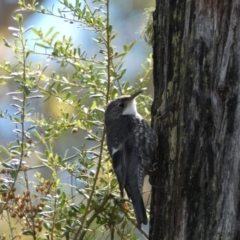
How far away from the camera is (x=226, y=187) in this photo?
270 cm

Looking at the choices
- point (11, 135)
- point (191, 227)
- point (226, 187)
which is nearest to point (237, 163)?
point (226, 187)

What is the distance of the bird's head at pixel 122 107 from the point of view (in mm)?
3843

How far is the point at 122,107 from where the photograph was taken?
13.3 feet

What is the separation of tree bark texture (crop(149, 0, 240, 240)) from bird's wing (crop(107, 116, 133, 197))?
0.38 m

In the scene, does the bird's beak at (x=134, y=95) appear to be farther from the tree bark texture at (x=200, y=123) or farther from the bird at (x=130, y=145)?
the tree bark texture at (x=200, y=123)

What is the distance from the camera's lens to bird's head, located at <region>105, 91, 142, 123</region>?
12.6ft

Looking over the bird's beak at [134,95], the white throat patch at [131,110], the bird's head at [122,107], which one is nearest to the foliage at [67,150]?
the bird's beak at [134,95]

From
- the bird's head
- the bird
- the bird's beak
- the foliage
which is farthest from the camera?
the bird's head

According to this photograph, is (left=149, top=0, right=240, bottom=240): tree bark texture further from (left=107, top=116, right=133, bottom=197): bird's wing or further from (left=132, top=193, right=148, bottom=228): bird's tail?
(left=107, top=116, right=133, bottom=197): bird's wing

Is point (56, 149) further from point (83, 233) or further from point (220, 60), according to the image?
point (220, 60)

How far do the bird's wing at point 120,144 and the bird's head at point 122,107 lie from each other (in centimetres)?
4

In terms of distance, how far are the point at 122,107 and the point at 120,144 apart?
1.00 feet

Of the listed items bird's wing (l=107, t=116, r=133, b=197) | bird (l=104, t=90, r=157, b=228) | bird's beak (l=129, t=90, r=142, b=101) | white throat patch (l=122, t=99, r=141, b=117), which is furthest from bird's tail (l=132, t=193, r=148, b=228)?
white throat patch (l=122, t=99, r=141, b=117)

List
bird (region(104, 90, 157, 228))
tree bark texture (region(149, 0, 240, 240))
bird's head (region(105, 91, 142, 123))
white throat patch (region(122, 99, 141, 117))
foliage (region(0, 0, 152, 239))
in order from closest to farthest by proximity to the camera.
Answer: tree bark texture (region(149, 0, 240, 240))
foliage (region(0, 0, 152, 239))
bird (region(104, 90, 157, 228))
bird's head (region(105, 91, 142, 123))
white throat patch (region(122, 99, 141, 117))
